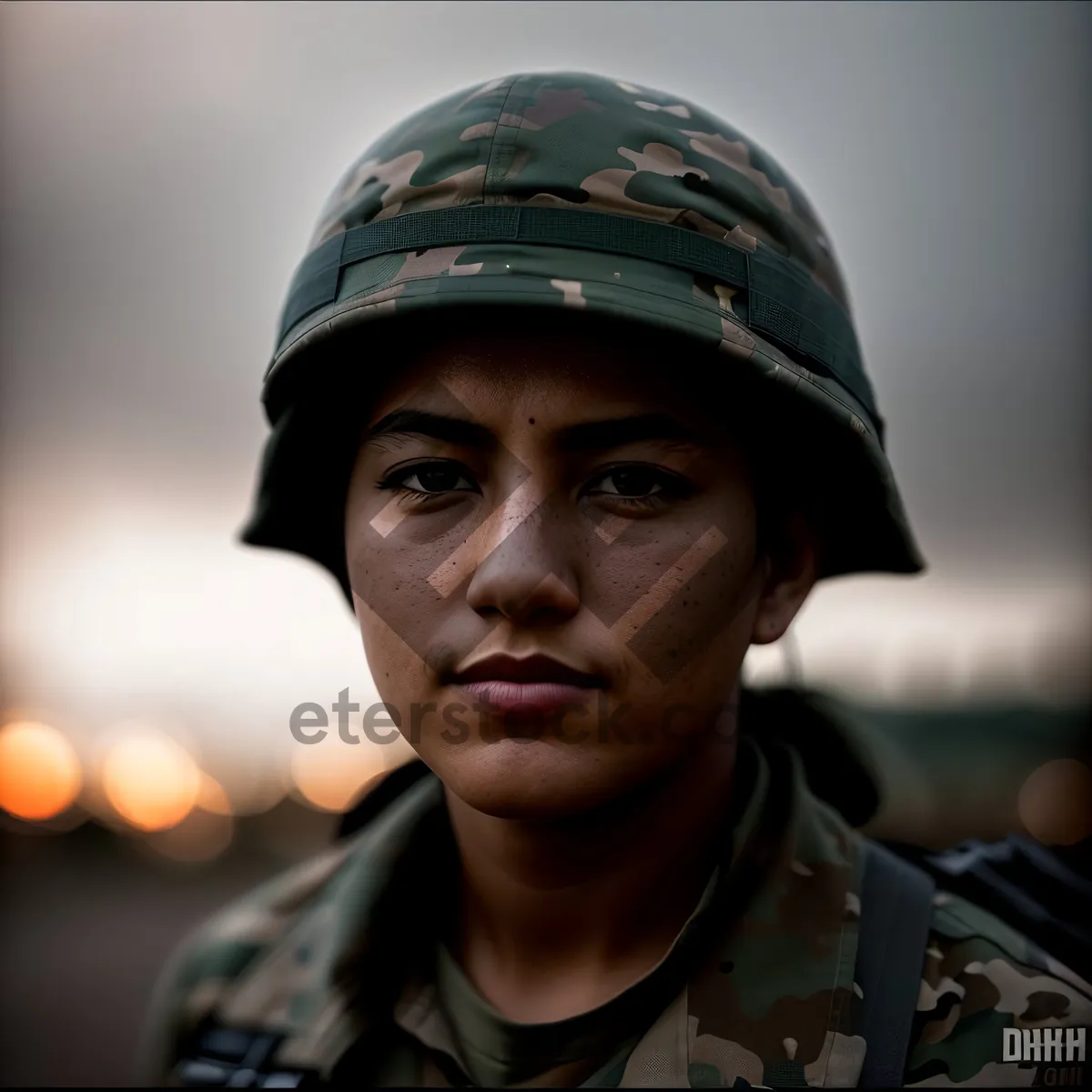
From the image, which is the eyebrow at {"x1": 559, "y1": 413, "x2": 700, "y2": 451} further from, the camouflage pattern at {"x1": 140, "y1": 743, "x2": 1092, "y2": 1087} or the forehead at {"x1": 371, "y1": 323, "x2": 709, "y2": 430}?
the camouflage pattern at {"x1": 140, "y1": 743, "x2": 1092, "y2": 1087}

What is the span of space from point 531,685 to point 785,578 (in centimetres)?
70

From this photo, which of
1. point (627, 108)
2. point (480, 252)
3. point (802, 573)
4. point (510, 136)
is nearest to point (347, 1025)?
point (802, 573)

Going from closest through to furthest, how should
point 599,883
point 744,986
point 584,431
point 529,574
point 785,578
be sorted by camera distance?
point 529,574 < point 584,431 < point 744,986 < point 599,883 < point 785,578

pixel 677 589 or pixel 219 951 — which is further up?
pixel 677 589

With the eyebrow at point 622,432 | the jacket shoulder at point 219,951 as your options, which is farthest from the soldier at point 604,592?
the jacket shoulder at point 219,951

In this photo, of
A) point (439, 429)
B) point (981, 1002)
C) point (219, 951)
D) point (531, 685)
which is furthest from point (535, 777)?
point (219, 951)

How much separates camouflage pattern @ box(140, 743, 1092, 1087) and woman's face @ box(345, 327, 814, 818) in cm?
41

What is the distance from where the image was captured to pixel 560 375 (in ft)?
5.65

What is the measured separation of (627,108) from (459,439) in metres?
0.79

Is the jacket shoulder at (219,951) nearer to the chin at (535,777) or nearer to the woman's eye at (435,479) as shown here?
the chin at (535,777)

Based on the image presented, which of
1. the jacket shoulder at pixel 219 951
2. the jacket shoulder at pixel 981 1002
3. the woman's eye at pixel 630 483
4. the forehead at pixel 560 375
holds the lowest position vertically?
the jacket shoulder at pixel 219 951

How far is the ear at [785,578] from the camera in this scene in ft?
6.59

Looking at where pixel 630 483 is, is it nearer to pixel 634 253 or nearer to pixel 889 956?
pixel 634 253

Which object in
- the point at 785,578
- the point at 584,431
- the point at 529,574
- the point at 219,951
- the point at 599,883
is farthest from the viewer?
the point at 219,951
